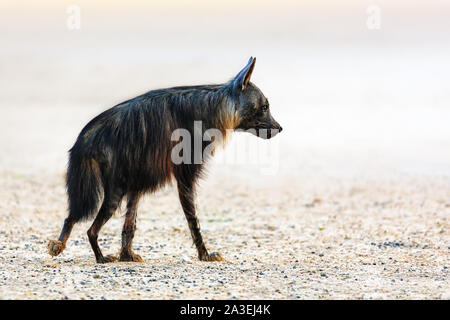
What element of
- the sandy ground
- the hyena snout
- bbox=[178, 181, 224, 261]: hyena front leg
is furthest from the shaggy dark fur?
the sandy ground

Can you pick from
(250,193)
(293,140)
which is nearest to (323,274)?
(250,193)

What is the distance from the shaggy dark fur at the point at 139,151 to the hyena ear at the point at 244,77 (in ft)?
0.04

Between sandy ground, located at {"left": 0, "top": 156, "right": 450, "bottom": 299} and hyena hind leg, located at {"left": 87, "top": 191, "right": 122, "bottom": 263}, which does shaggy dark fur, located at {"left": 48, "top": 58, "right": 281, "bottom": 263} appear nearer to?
hyena hind leg, located at {"left": 87, "top": 191, "right": 122, "bottom": 263}

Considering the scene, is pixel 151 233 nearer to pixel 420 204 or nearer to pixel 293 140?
pixel 420 204

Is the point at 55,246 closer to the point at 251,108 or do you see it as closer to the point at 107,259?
the point at 107,259

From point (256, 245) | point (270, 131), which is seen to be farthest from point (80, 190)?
point (256, 245)

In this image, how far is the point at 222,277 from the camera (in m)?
8.23

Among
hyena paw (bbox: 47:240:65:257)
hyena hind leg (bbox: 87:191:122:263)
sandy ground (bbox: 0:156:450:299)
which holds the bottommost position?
sandy ground (bbox: 0:156:450:299)

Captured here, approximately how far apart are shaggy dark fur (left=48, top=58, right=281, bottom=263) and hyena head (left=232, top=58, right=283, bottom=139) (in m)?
0.01

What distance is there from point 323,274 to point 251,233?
3.18 metres

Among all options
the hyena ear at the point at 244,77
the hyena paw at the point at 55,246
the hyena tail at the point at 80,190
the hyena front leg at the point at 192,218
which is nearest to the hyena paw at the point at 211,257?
the hyena front leg at the point at 192,218

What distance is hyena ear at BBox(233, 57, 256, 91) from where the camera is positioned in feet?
29.6

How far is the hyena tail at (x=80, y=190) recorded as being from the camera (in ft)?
28.3

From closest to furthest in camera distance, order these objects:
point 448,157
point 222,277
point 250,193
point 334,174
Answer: point 222,277 < point 250,193 < point 334,174 < point 448,157
